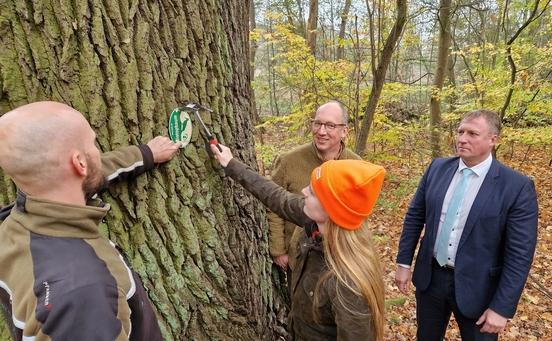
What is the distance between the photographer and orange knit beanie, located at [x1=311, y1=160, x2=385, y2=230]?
1923 millimetres

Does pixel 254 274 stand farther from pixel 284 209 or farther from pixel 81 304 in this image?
pixel 81 304

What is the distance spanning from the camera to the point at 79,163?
4.33 ft

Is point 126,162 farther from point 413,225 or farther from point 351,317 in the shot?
point 413,225

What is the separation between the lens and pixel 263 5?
1730cm

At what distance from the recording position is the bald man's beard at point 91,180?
4.50 ft

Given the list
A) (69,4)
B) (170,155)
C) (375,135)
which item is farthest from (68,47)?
(375,135)

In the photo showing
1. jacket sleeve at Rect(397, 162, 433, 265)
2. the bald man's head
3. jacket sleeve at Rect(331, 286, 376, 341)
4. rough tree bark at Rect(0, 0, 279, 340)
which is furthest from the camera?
jacket sleeve at Rect(397, 162, 433, 265)

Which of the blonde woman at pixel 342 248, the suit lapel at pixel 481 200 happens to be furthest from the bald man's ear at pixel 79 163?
the suit lapel at pixel 481 200

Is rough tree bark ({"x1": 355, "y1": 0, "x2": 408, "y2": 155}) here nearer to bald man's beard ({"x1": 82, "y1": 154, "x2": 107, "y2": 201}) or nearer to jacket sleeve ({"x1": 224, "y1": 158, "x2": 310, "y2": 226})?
jacket sleeve ({"x1": 224, "y1": 158, "x2": 310, "y2": 226})

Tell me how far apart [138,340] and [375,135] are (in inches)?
308

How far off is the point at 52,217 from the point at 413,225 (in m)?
3.01

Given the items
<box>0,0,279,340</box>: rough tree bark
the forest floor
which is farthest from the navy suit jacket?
<box>0,0,279,340</box>: rough tree bark

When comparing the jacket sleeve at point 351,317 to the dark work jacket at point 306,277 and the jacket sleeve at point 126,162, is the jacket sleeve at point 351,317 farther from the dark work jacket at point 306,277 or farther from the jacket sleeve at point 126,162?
the jacket sleeve at point 126,162

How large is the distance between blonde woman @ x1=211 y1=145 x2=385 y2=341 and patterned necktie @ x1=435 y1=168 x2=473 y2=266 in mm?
1268
